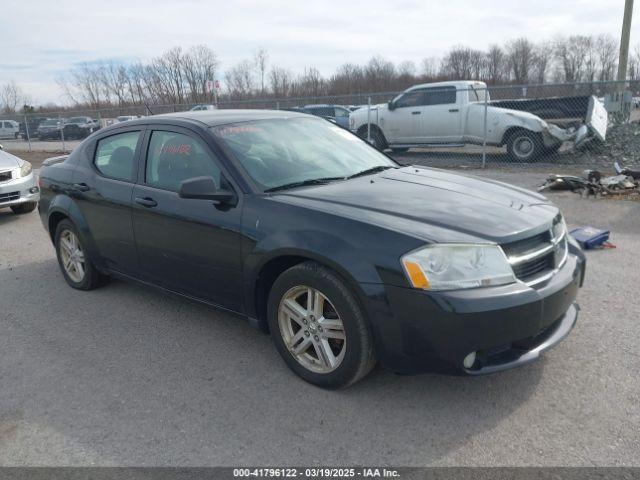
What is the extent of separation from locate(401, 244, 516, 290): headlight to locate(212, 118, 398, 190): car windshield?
4.03ft

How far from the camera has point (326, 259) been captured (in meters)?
2.99

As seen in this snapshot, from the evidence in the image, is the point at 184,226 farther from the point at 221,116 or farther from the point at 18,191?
the point at 18,191

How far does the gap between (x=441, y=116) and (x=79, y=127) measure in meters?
26.1

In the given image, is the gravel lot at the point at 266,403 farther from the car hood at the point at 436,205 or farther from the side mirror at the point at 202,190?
the side mirror at the point at 202,190

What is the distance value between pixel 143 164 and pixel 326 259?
202cm

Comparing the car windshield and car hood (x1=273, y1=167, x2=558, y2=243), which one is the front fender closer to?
car hood (x1=273, y1=167, x2=558, y2=243)

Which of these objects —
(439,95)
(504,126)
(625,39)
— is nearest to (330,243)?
(504,126)

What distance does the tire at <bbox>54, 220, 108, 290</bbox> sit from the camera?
4996 mm

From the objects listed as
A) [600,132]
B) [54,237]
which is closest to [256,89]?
[600,132]

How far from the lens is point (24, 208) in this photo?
926 cm

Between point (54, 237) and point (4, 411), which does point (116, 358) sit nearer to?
point (4, 411)

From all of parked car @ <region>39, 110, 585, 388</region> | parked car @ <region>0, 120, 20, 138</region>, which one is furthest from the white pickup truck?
parked car @ <region>0, 120, 20, 138</region>

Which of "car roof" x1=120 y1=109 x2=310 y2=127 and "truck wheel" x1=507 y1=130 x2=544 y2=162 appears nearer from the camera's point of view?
"car roof" x1=120 y1=109 x2=310 y2=127

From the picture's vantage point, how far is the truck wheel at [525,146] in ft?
40.8
